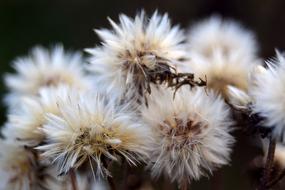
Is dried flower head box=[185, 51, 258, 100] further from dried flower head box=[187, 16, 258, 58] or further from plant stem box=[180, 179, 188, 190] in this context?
plant stem box=[180, 179, 188, 190]

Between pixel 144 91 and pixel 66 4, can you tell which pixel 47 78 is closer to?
pixel 144 91

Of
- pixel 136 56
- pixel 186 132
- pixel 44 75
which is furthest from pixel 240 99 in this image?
pixel 44 75

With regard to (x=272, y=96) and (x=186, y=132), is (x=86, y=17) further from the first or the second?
(x=272, y=96)

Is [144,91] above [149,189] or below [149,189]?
Result: above

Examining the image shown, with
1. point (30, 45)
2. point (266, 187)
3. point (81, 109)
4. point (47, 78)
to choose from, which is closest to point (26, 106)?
point (81, 109)

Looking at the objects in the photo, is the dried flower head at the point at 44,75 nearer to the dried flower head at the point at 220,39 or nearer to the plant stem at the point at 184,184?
the dried flower head at the point at 220,39

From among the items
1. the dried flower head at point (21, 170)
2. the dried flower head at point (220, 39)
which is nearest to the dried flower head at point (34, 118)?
the dried flower head at point (21, 170)
